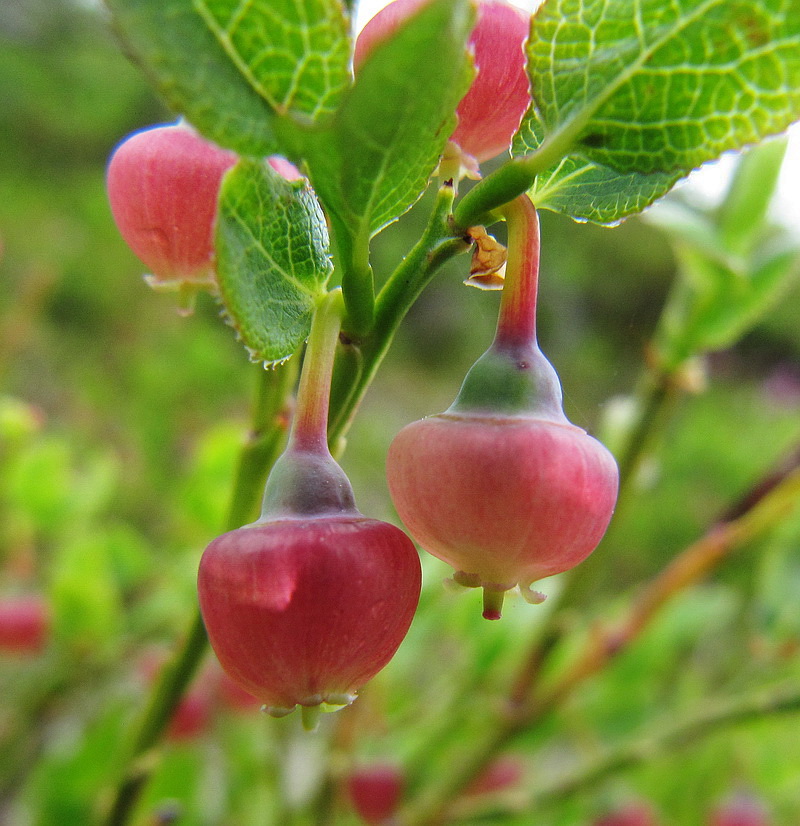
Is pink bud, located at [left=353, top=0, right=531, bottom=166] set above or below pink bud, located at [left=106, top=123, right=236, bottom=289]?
above

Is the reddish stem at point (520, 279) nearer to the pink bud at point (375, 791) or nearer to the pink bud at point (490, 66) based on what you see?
the pink bud at point (490, 66)

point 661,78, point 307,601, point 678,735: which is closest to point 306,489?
point 307,601

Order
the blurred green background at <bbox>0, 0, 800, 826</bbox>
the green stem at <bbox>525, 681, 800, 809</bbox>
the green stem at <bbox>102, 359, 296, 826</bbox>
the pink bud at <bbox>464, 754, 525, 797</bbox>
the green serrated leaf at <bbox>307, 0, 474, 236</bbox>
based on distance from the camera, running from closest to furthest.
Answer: the green serrated leaf at <bbox>307, 0, 474, 236</bbox>
the green stem at <bbox>102, 359, 296, 826</bbox>
the green stem at <bbox>525, 681, 800, 809</bbox>
the blurred green background at <bbox>0, 0, 800, 826</bbox>
the pink bud at <bbox>464, 754, 525, 797</bbox>

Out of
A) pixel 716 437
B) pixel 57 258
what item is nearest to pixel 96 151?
pixel 57 258

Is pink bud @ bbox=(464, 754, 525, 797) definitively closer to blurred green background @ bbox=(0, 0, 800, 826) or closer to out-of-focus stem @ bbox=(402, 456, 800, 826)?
blurred green background @ bbox=(0, 0, 800, 826)

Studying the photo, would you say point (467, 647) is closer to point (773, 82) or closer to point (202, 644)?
point (202, 644)

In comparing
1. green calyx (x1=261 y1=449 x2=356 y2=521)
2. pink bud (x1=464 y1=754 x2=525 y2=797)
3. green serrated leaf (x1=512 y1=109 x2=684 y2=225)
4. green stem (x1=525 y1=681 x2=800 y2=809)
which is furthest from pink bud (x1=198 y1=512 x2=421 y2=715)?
pink bud (x1=464 y1=754 x2=525 y2=797)

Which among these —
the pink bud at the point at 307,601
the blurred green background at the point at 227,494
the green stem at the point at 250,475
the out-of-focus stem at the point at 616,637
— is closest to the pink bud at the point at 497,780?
the blurred green background at the point at 227,494
